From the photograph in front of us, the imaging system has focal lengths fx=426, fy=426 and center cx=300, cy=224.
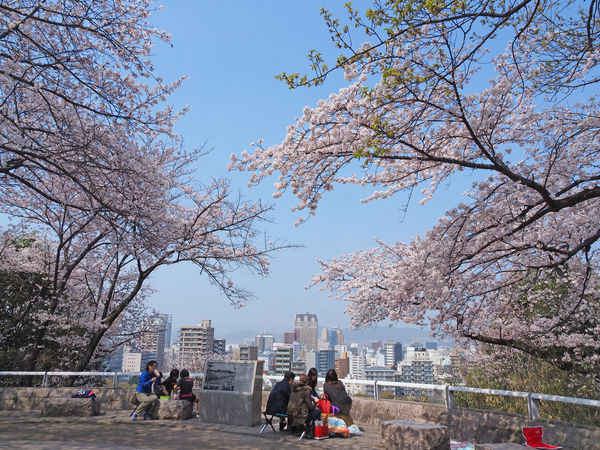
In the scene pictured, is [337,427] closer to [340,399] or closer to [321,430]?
[321,430]

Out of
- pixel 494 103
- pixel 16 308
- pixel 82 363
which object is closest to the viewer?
pixel 494 103

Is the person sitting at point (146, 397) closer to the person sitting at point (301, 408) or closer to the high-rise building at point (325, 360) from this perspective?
the person sitting at point (301, 408)

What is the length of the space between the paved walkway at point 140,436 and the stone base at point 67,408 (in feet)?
0.91

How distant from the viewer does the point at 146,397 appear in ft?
30.3

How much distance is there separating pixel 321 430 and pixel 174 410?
347 centimetres

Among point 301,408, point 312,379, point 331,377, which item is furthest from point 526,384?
point 301,408

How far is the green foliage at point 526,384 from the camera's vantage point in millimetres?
7723

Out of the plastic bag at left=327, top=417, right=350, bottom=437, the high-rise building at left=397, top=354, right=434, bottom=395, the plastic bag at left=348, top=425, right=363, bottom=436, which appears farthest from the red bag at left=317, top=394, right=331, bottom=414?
the high-rise building at left=397, top=354, right=434, bottom=395

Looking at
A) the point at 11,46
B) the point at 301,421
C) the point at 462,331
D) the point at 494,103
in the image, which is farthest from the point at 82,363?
the point at 494,103

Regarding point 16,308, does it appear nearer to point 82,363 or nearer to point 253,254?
point 82,363

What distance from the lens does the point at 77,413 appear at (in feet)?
31.5

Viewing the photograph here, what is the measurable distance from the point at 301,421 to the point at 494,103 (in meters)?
6.65

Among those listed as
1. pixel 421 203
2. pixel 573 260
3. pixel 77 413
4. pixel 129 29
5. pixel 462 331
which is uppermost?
pixel 129 29

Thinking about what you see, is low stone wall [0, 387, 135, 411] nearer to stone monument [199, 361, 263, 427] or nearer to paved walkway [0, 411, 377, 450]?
paved walkway [0, 411, 377, 450]
